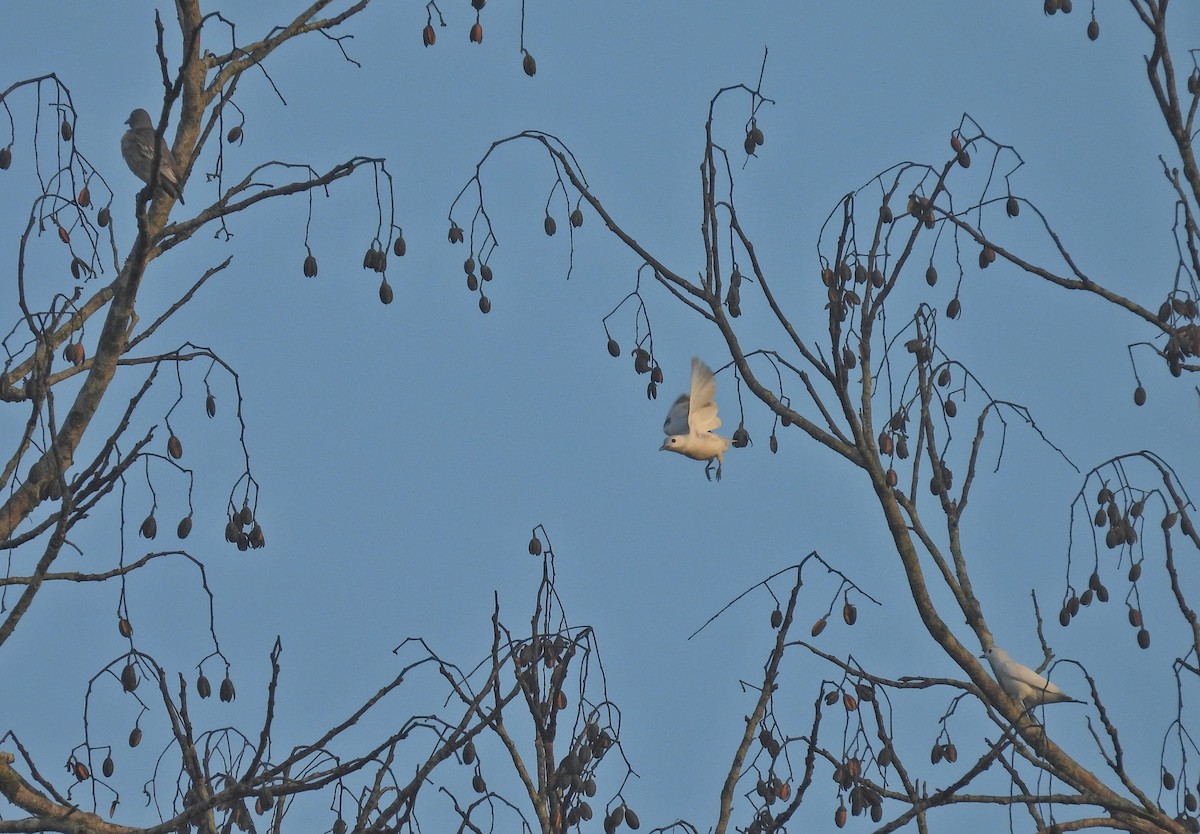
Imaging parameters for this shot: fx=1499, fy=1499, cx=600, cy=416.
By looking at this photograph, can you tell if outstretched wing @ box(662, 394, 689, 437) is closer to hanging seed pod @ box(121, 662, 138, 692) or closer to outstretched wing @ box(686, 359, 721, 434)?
outstretched wing @ box(686, 359, 721, 434)

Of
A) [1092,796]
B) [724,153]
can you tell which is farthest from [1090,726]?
[724,153]

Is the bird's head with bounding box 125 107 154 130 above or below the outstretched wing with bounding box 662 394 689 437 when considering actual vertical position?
above

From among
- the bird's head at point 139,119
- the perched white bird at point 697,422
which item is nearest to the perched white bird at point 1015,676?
the perched white bird at point 697,422

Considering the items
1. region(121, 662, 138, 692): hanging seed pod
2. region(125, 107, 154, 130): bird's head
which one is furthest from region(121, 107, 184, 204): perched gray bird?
→ region(121, 662, 138, 692): hanging seed pod

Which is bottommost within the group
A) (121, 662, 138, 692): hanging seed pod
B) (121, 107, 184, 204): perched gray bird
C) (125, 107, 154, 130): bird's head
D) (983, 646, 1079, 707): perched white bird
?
(121, 662, 138, 692): hanging seed pod

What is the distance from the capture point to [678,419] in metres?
11.9

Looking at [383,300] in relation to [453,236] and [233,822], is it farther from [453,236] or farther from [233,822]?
[233,822]

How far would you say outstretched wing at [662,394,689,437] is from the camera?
1180 cm

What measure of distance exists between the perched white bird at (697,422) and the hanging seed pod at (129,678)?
243 inches

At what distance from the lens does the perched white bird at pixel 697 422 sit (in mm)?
11633

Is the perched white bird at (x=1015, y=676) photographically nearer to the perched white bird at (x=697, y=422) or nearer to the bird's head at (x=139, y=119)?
the perched white bird at (x=697, y=422)

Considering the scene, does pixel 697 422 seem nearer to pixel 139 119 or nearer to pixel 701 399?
pixel 701 399

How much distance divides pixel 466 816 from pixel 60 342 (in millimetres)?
2536

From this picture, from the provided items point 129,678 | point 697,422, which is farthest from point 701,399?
point 129,678
